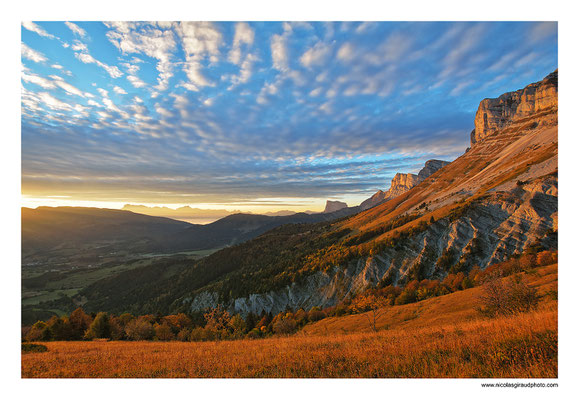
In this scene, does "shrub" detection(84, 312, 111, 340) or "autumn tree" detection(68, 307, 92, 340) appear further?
"autumn tree" detection(68, 307, 92, 340)

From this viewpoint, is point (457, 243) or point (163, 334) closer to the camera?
point (163, 334)

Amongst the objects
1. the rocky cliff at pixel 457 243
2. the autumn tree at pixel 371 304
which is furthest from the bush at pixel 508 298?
the rocky cliff at pixel 457 243

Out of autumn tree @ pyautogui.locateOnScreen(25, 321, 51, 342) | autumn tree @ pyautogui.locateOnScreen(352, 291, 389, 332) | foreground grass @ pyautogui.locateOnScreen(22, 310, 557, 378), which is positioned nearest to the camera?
foreground grass @ pyautogui.locateOnScreen(22, 310, 557, 378)

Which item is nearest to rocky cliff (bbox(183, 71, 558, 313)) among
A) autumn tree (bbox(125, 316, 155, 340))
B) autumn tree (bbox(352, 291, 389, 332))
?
autumn tree (bbox(352, 291, 389, 332))

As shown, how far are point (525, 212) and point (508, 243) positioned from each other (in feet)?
39.8

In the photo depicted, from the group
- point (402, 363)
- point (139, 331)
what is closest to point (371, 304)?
point (402, 363)

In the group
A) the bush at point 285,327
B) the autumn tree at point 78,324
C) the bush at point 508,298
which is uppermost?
the bush at point 508,298

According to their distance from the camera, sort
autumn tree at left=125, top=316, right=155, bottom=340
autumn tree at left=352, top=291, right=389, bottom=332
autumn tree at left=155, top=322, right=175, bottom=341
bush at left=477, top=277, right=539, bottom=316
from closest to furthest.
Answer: bush at left=477, top=277, right=539, bottom=316 → autumn tree at left=352, top=291, right=389, bottom=332 → autumn tree at left=125, top=316, right=155, bottom=340 → autumn tree at left=155, top=322, right=175, bottom=341

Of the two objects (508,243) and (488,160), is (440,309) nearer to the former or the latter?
(508,243)

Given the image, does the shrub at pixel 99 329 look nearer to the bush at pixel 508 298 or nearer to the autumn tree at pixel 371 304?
the autumn tree at pixel 371 304

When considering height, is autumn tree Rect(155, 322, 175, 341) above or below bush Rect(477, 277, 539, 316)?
below

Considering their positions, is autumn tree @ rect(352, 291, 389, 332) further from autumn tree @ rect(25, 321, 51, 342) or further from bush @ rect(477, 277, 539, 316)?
autumn tree @ rect(25, 321, 51, 342)

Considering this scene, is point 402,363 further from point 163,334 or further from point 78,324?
point 78,324

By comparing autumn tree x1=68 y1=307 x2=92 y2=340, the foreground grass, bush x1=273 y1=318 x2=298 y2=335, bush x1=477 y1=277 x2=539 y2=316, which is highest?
the foreground grass
